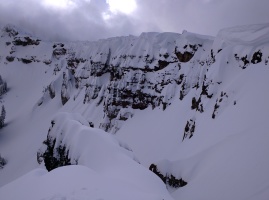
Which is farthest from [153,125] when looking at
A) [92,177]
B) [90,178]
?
[90,178]

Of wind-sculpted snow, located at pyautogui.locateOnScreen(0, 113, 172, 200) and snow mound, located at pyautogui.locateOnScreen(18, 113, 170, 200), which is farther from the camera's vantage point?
snow mound, located at pyautogui.locateOnScreen(18, 113, 170, 200)

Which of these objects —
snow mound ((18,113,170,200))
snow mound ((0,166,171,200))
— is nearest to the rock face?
snow mound ((18,113,170,200))

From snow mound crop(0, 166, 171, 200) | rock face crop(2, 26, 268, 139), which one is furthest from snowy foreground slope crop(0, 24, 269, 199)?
rock face crop(2, 26, 268, 139)

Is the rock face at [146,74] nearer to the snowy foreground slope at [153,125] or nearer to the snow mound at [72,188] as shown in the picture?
the snowy foreground slope at [153,125]

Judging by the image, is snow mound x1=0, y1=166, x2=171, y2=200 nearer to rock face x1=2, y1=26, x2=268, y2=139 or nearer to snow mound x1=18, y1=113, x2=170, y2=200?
snow mound x1=18, y1=113, x2=170, y2=200

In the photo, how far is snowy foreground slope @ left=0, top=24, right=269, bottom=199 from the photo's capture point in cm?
1190

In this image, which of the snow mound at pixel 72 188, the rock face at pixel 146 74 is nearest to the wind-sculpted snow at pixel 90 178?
the snow mound at pixel 72 188

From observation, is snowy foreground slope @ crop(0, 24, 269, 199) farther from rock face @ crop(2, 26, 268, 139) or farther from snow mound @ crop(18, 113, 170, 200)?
rock face @ crop(2, 26, 268, 139)

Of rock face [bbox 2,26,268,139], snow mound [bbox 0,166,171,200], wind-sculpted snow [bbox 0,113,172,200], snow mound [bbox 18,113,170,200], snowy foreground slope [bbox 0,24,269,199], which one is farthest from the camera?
rock face [bbox 2,26,268,139]

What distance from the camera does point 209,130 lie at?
85.0 ft

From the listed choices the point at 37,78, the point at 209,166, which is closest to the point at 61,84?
the point at 37,78

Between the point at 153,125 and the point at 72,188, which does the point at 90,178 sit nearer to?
the point at 72,188

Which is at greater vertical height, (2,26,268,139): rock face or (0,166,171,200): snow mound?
(2,26,268,139): rock face

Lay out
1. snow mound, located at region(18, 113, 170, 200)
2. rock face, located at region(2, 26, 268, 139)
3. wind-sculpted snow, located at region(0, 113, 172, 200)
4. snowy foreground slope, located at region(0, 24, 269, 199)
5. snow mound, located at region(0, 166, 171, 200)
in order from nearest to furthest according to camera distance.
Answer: snow mound, located at region(0, 166, 171, 200), wind-sculpted snow, located at region(0, 113, 172, 200), snow mound, located at region(18, 113, 170, 200), snowy foreground slope, located at region(0, 24, 269, 199), rock face, located at region(2, 26, 268, 139)
